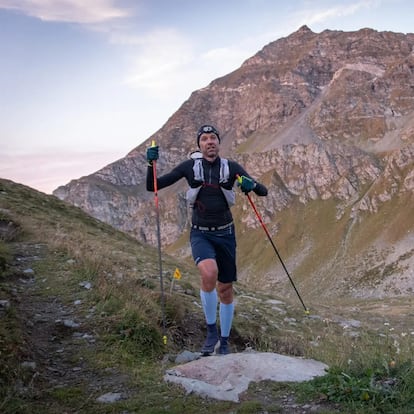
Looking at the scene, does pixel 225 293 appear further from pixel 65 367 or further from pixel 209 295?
pixel 65 367

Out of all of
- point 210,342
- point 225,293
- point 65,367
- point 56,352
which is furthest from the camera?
point 225,293

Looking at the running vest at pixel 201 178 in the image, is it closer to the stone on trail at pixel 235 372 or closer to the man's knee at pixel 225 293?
the man's knee at pixel 225 293

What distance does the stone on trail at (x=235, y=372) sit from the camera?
17.2 feet

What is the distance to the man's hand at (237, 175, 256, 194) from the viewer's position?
24.8ft

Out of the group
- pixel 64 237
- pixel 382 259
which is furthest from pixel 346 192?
pixel 64 237

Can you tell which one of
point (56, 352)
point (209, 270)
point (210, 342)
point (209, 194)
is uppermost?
point (209, 194)

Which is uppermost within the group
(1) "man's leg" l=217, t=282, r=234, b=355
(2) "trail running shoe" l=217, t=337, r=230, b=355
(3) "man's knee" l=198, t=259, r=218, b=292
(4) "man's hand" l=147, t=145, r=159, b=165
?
(4) "man's hand" l=147, t=145, r=159, b=165

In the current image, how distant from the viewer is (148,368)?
608 centimetres

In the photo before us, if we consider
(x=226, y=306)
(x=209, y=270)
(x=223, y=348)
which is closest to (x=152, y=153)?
(x=209, y=270)

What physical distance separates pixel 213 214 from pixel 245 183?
2.49ft

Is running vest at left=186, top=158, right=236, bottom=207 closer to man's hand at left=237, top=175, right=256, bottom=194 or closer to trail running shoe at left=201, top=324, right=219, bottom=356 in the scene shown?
man's hand at left=237, top=175, right=256, bottom=194

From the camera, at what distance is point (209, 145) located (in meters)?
7.52

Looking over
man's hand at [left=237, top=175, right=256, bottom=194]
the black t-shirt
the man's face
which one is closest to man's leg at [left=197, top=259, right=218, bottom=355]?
the black t-shirt

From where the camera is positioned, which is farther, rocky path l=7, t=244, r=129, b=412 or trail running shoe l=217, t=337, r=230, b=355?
trail running shoe l=217, t=337, r=230, b=355
